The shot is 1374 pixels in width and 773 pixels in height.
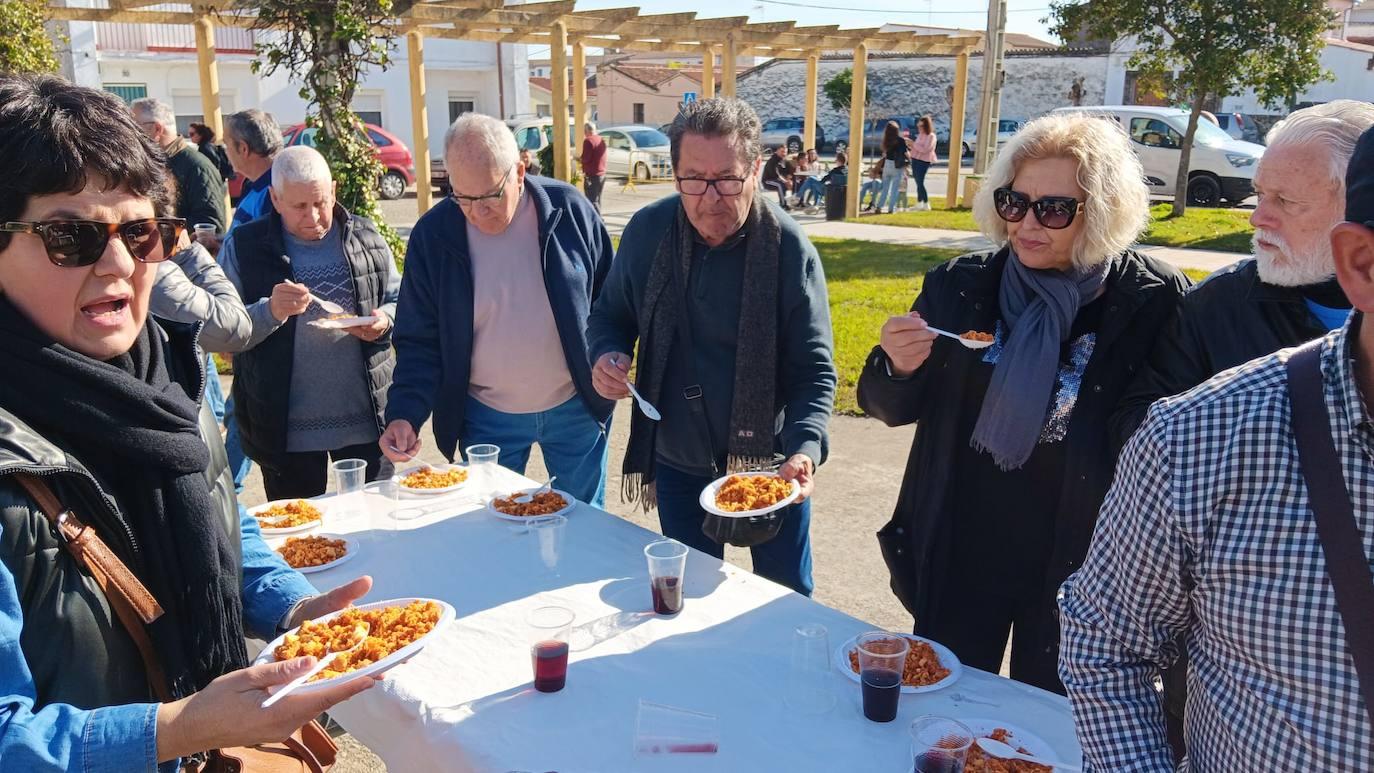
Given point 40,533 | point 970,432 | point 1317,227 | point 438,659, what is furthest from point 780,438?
point 40,533

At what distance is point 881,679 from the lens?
1910 mm

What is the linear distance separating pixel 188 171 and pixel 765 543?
196 inches

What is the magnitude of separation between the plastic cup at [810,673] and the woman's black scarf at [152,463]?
1089 mm

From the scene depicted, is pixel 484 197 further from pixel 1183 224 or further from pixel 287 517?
pixel 1183 224

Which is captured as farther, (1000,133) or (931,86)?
(931,86)

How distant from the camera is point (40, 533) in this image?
1.38 meters

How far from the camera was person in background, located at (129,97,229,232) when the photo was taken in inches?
242

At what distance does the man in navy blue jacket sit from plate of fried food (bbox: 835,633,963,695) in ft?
5.76

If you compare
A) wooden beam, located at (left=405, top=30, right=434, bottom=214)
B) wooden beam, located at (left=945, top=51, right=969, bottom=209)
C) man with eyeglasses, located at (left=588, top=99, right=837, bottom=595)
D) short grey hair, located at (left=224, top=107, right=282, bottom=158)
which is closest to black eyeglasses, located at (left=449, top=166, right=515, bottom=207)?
man with eyeglasses, located at (left=588, top=99, right=837, bottom=595)

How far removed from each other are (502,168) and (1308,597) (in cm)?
287

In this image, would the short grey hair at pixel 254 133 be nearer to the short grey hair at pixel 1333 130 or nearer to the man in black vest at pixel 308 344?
the man in black vest at pixel 308 344

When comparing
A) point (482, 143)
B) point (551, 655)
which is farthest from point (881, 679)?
point (482, 143)

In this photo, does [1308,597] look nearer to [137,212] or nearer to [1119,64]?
[137,212]

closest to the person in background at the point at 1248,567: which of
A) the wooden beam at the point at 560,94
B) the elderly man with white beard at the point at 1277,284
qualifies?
the elderly man with white beard at the point at 1277,284
